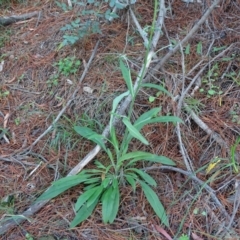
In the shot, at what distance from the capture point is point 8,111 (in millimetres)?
2205

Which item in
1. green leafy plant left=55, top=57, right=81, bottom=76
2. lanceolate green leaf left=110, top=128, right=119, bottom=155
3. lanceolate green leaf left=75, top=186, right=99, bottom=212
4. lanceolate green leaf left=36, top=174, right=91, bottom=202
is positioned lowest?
lanceolate green leaf left=75, top=186, right=99, bottom=212

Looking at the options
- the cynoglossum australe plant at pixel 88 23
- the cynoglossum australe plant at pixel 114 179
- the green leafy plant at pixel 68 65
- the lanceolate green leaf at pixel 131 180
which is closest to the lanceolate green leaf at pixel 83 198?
the cynoglossum australe plant at pixel 114 179

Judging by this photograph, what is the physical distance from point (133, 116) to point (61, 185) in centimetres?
53

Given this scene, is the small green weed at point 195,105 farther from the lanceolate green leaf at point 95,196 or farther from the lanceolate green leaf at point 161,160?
the lanceolate green leaf at point 95,196

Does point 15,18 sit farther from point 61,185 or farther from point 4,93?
point 61,185

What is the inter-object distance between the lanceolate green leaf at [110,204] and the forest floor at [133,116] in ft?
0.18

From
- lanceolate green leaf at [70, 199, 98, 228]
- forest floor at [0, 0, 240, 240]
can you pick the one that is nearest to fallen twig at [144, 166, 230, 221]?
forest floor at [0, 0, 240, 240]

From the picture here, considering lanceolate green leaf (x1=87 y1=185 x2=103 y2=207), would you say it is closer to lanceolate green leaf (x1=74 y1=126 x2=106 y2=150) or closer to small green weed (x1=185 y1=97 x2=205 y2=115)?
lanceolate green leaf (x1=74 y1=126 x2=106 y2=150)

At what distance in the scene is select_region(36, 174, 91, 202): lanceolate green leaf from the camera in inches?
70.4

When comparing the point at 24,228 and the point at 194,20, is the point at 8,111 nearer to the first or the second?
the point at 24,228

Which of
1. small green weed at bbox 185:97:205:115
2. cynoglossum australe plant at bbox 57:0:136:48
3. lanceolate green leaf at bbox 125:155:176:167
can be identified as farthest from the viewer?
cynoglossum australe plant at bbox 57:0:136:48

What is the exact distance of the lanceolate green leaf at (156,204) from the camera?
5.64ft

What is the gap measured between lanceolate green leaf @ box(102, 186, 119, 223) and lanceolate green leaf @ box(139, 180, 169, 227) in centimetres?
14

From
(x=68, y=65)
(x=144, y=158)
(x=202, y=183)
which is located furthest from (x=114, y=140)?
(x=68, y=65)
